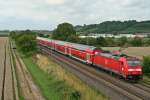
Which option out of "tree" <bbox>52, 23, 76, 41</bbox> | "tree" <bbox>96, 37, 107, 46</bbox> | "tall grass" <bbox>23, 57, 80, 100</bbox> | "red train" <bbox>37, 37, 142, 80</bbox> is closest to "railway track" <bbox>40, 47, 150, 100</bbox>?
"red train" <bbox>37, 37, 142, 80</bbox>

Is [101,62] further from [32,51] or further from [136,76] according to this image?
[32,51]

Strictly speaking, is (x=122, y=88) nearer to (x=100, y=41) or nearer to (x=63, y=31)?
(x=100, y=41)

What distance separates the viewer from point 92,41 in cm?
13450

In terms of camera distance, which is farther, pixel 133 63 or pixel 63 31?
pixel 63 31

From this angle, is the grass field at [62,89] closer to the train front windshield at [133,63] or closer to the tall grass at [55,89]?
the tall grass at [55,89]

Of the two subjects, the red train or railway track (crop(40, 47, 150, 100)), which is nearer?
railway track (crop(40, 47, 150, 100))

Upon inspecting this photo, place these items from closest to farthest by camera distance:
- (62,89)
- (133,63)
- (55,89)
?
1. (62,89)
2. (55,89)
3. (133,63)

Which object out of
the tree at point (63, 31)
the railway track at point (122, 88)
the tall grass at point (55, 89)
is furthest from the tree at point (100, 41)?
the tall grass at point (55, 89)

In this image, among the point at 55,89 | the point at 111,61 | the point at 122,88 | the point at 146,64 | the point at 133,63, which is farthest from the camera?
the point at 111,61

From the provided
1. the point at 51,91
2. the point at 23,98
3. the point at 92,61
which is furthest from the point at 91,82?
the point at 92,61

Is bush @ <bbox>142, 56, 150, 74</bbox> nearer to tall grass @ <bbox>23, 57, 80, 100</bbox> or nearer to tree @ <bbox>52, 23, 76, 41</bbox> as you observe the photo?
tall grass @ <bbox>23, 57, 80, 100</bbox>

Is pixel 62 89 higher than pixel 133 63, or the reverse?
pixel 133 63

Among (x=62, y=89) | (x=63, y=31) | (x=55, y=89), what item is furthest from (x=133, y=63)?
(x=63, y=31)

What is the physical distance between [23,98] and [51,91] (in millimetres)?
3350
